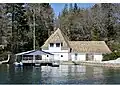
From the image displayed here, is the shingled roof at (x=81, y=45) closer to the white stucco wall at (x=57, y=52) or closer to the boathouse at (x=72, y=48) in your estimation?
the boathouse at (x=72, y=48)

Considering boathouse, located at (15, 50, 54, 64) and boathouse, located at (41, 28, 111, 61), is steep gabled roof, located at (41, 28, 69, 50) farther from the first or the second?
boathouse, located at (15, 50, 54, 64)

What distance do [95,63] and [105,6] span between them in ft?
5.99

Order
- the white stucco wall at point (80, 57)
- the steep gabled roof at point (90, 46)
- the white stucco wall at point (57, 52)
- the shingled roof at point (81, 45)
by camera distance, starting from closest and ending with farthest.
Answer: the white stucco wall at point (57, 52), the shingled roof at point (81, 45), the white stucco wall at point (80, 57), the steep gabled roof at point (90, 46)

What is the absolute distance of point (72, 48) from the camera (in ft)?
37.1

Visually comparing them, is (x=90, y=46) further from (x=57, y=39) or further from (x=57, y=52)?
(x=57, y=52)

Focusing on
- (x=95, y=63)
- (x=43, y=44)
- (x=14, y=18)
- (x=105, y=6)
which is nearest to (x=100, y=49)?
(x=95, y=63)

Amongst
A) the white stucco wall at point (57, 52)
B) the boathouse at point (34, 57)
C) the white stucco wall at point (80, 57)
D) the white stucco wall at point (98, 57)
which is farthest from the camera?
the white stucco wall at point (98, 57)

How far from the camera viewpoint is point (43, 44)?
10477mm

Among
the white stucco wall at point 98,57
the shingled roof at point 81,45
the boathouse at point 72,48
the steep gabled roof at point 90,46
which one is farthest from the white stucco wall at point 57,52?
the white stucco wall at point 98,57

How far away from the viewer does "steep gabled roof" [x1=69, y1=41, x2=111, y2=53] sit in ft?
37.7

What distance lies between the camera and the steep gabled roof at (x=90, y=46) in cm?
1149

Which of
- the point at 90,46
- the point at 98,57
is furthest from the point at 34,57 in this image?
the point at 98,57

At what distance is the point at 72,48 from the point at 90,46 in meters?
0.69

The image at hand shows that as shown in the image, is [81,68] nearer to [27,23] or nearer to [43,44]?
[43,44]
